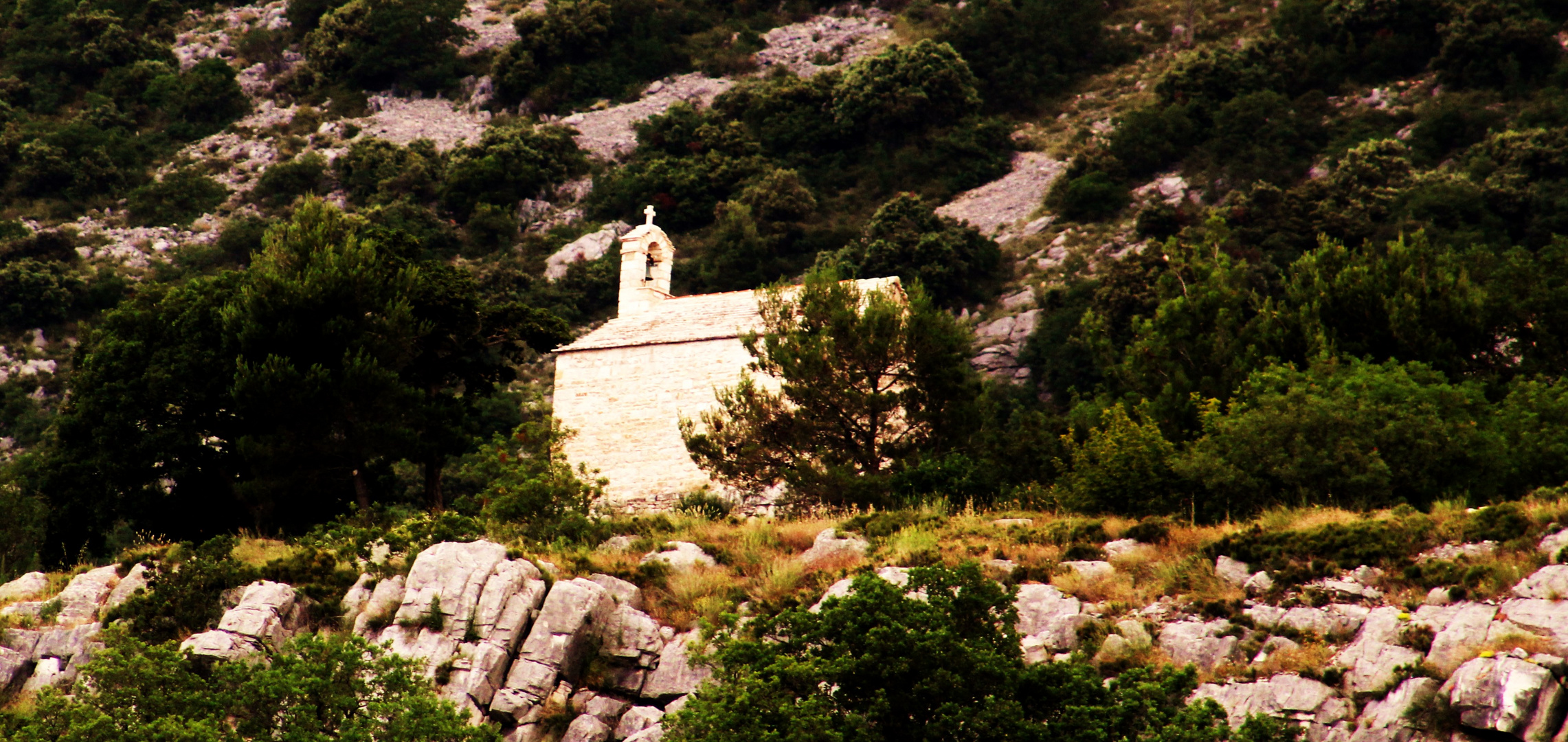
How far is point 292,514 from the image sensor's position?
31625mm

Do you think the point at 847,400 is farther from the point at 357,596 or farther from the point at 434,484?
the point at 357,596

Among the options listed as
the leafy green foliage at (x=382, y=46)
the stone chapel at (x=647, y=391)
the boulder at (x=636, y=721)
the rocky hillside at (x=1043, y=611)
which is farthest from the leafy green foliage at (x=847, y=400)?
the leafy green foliage at (x=382, y=46)

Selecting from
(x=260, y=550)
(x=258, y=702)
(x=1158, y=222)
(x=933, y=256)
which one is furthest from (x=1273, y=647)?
(x=1158, y=222)

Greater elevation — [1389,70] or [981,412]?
[1389,70]

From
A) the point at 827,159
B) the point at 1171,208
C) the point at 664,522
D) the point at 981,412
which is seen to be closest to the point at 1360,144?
the point at 1171,208

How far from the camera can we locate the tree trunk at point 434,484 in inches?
1281

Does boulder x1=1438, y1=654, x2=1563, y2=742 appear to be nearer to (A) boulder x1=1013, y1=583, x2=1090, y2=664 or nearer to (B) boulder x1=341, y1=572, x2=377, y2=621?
(A) boulder x1=1013, y1=583, x2=1090, y2=664

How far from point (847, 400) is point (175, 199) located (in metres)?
48.7

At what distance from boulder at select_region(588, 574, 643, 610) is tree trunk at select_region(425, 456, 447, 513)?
9591 millimetres

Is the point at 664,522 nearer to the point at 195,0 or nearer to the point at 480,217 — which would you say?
the point at 480,217

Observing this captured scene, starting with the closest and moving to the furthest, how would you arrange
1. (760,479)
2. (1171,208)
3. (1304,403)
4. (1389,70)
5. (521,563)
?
(521,563) < (1304,403) < (760,479) < (1171,208) < (1389,70)

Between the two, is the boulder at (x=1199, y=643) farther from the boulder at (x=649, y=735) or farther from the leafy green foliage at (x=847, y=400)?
the leafy green foliage at (x=847, y=400)

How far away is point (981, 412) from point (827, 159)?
1628 inches

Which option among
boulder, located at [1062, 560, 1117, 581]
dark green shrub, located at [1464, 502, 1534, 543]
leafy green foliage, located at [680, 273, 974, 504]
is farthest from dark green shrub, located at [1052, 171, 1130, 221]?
dark green shrub, located at [1464, 502, 1534, 543]
